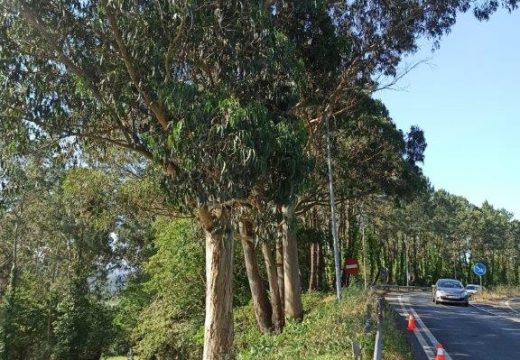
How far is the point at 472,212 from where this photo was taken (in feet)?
289

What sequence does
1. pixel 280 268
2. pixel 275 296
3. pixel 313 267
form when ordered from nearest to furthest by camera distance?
pixel 275 296
pixel 280 268
pixel 313 267

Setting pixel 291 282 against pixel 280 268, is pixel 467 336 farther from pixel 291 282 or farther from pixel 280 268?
pixel 280 268

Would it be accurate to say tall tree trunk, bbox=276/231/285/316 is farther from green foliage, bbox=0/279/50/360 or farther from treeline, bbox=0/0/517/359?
green foliage, bbox=0/279/50/360

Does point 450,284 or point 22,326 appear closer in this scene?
point 450,284

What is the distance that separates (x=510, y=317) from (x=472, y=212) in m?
67.8

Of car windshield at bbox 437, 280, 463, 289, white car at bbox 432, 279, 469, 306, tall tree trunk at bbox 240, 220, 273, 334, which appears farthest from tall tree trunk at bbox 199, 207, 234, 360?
car windshield at bbox 437, 280, 463, 289

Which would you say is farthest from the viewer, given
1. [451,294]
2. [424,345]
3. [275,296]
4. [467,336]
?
[451,294]

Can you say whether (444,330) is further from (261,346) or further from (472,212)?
(472,212)

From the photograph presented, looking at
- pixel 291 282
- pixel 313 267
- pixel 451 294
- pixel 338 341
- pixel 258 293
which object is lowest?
pixel 338 341

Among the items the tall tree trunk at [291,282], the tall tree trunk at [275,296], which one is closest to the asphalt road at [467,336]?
the tall tree trunk at [291,282]

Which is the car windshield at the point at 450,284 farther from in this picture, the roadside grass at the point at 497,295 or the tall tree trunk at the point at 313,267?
the tall tree trunk at the point at 313,267

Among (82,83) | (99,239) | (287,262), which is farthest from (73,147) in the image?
(99,239)

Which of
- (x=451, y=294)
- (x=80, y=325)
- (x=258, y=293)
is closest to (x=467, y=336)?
(x=258, y=293)

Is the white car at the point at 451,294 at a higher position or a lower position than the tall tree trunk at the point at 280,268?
lower
